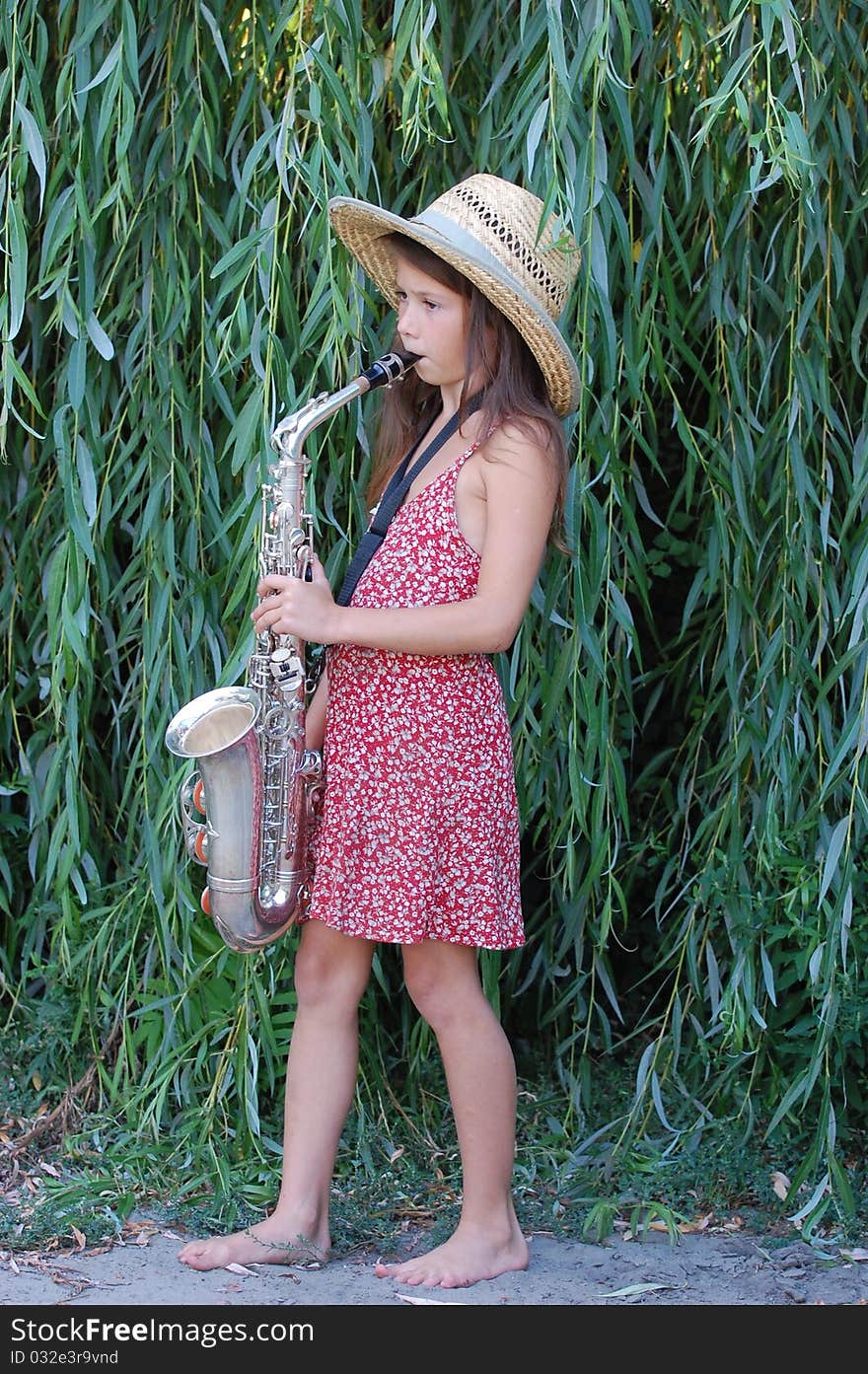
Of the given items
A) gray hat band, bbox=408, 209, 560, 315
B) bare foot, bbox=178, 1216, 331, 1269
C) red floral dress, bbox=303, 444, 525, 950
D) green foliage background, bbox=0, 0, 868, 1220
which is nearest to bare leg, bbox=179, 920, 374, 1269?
bare foot, bbox=178, 1216, 331, 1269

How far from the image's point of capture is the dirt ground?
2.40 meters

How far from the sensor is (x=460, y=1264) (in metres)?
2.42

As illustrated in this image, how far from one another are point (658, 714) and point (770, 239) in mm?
1066

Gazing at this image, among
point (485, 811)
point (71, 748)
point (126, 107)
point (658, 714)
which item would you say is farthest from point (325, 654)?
point (658, 714)

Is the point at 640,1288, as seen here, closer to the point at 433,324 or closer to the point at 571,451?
the point at 571,451

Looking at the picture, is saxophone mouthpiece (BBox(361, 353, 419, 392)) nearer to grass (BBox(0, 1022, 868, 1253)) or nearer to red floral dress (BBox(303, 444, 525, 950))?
red floral dress (BBox(303, 444, 525, 950))

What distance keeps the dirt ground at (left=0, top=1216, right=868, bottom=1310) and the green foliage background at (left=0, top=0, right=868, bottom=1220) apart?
0.48ft

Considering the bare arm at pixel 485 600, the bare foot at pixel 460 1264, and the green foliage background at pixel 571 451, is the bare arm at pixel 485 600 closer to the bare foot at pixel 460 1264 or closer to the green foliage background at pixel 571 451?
the green foliage background at pixel 571 451

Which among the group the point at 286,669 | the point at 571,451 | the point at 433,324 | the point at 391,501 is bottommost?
the point at 286,669

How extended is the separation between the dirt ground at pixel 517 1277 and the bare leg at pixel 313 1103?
31 mm

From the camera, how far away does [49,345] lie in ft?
10.1

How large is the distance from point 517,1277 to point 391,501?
116 centimetres

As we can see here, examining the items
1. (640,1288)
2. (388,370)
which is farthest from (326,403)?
(640,1288)

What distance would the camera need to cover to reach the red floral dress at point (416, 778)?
239 cm
